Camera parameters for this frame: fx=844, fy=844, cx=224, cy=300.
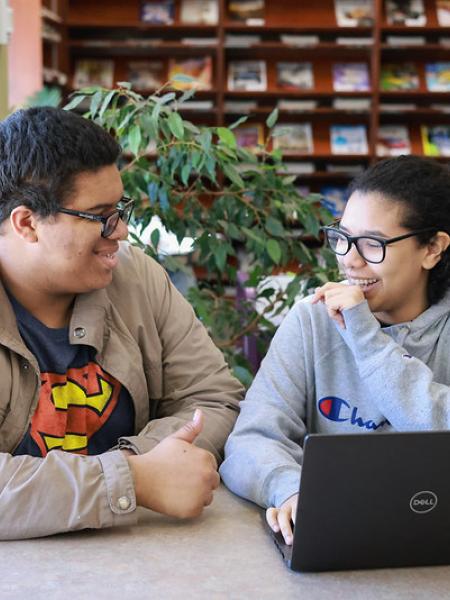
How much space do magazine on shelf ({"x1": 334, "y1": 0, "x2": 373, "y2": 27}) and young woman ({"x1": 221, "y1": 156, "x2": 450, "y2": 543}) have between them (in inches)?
206

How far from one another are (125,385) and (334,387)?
1.28ft

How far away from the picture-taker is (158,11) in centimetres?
654

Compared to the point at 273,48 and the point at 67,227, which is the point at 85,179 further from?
the point at 273,48

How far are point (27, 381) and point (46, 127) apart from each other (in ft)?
1.46

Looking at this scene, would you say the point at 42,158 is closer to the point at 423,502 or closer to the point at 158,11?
the point at 423,502

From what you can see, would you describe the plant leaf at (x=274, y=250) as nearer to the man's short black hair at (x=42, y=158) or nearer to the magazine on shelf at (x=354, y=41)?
the man's short black hair at (x=42, y=158)

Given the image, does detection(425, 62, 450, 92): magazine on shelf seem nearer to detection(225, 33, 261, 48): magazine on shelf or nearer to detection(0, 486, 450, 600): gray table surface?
detection(225, 33, 261, 48): magazine on shelf

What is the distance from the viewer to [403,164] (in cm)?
163

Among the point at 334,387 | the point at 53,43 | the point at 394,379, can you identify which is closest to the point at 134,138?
the point at 334,387

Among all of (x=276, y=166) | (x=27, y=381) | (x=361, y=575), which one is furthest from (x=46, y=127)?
(x=276, y=166)

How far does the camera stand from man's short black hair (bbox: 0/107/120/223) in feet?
4.78

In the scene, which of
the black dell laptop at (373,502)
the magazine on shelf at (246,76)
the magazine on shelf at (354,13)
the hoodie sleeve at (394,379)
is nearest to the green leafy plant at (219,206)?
the hoodie sleeve at (394,379)

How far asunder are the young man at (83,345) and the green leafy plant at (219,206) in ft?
2.01

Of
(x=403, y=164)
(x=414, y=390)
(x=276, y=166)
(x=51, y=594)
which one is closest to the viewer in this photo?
(x=51, y=594)
